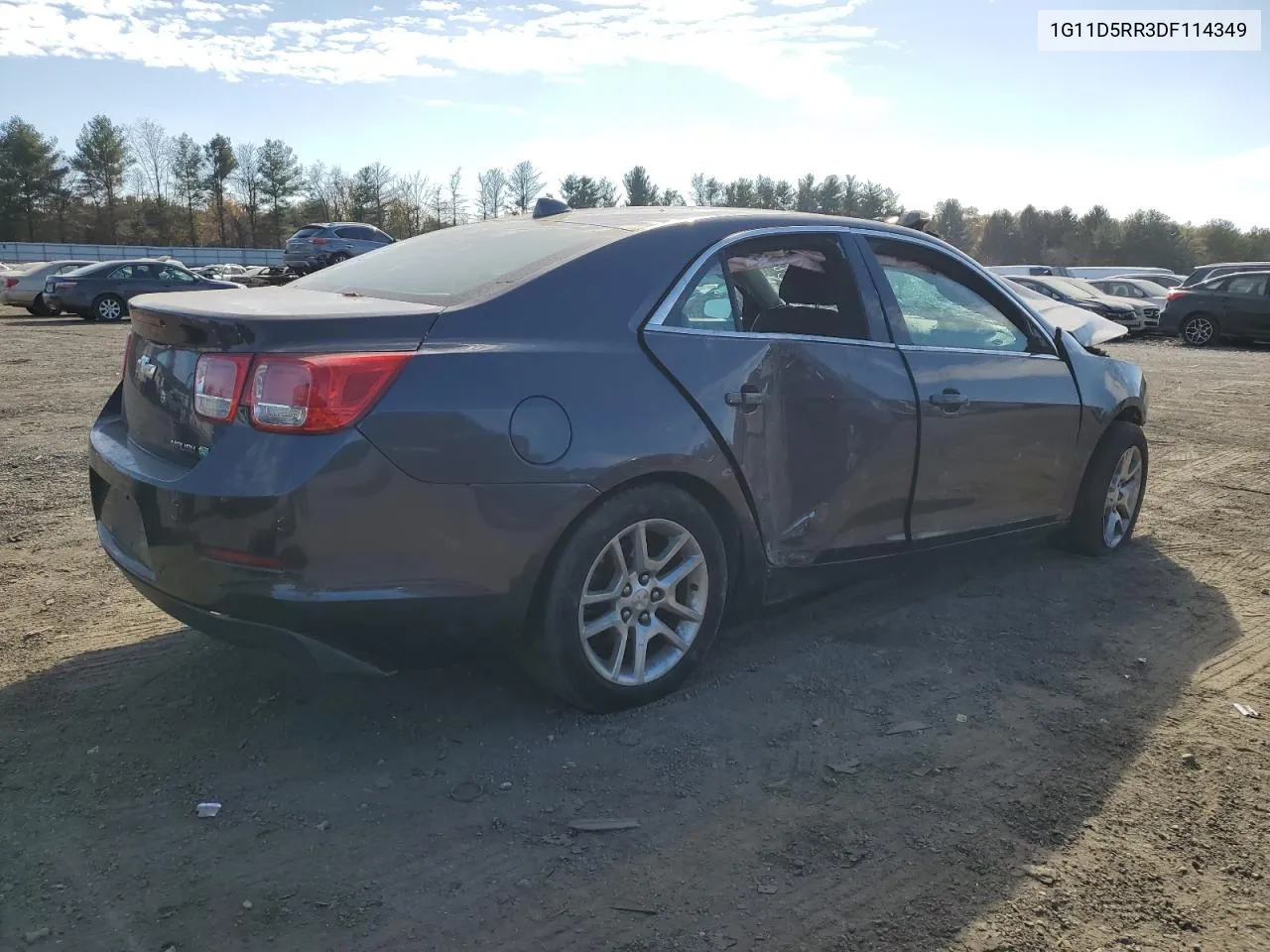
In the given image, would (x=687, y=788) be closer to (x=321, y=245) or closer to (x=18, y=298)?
(x=18, y=298)

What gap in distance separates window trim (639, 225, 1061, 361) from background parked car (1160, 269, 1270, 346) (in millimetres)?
19085

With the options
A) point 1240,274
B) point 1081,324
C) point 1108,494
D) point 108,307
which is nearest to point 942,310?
point 1108,494

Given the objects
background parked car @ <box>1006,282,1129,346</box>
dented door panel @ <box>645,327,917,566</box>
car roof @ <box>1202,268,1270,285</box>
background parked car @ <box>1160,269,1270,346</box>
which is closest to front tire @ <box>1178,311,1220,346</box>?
background parked car @ <box>1160,269,1270,346</box>

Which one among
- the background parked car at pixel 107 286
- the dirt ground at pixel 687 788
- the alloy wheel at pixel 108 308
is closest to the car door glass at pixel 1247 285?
the dirt ground at pixel 687 788

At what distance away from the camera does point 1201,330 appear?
21.4m

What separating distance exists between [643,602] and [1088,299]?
21986 millimetres

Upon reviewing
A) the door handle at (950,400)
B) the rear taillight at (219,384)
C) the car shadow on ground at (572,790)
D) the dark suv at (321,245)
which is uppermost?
the dark suv at (321,245)

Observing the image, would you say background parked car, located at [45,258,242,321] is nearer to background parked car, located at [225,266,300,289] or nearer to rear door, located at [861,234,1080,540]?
background parked car, located at [225,266,300,289]

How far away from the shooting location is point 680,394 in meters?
3.33

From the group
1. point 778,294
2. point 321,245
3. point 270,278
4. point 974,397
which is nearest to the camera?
point 778,294

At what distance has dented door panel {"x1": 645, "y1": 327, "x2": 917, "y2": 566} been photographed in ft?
11.3

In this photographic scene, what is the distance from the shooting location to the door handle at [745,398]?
3.46m

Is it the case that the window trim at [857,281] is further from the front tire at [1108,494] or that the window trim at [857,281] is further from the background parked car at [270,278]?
the background parked car at [270,278]

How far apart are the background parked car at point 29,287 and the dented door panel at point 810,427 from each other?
79.4 feet
